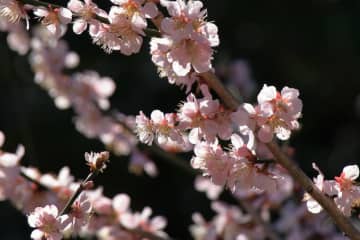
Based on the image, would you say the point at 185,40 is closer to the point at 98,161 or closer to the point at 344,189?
the point at 98,161

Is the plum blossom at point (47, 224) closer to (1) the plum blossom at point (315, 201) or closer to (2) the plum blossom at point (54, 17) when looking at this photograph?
(2) the plum blossom at point (54, 17)

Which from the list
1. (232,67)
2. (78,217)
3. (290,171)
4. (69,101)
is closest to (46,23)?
(78,217)

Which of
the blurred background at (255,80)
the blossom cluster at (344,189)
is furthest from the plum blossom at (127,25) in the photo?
the blurred background at (255,80)

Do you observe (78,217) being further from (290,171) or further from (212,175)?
(290,171)

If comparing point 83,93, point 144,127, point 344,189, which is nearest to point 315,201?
point 344,189

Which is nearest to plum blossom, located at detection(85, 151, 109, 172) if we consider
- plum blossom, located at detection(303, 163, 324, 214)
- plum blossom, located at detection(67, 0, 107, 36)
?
plum blossom, located at detection(67, 0, 107, 36)

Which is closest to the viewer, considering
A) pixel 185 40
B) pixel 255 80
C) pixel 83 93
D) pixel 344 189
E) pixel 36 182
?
pixel 185 40
